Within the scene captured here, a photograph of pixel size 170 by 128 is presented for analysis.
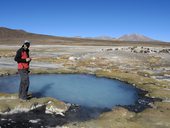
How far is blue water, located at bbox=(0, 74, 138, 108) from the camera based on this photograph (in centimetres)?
1900

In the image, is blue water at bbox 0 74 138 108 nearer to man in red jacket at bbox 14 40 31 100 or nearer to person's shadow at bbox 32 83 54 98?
person's shadow at bbox 32 83 54 98

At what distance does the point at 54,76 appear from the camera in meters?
28.6

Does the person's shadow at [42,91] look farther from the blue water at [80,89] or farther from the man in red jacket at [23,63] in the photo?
the man in red jacket at [23,63]

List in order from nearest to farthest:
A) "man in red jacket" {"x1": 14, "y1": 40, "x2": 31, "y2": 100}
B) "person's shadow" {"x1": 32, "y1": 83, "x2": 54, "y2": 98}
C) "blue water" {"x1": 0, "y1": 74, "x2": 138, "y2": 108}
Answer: "man in red jacket" {"x1": 14, "y1": 40, "x2": 31, "y2": 100}
"blue water" {"x1": 0, "y1": 74, "x2": 138, "y2": 108}
"person's shadow" {"x1": 32, "y1": 83, "x2": 54, "y2": 98}

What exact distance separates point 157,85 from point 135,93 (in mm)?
3354

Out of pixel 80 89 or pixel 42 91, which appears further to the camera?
pixel 80 89

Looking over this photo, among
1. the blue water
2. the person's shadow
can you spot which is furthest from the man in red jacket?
the blue water

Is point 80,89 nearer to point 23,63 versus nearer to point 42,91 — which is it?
point 42,91

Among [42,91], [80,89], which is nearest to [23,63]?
[42,91]

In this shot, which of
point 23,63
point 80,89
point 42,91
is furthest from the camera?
point 80,89

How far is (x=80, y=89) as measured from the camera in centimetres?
2258

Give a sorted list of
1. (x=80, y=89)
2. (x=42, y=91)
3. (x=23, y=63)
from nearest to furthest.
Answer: (x=23, y=63) < (x=42, y=91) < (x=80, y=89)

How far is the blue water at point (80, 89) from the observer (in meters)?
19.0

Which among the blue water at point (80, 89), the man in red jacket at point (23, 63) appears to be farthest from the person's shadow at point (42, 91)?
the man in red jacket at point (23, 63)
